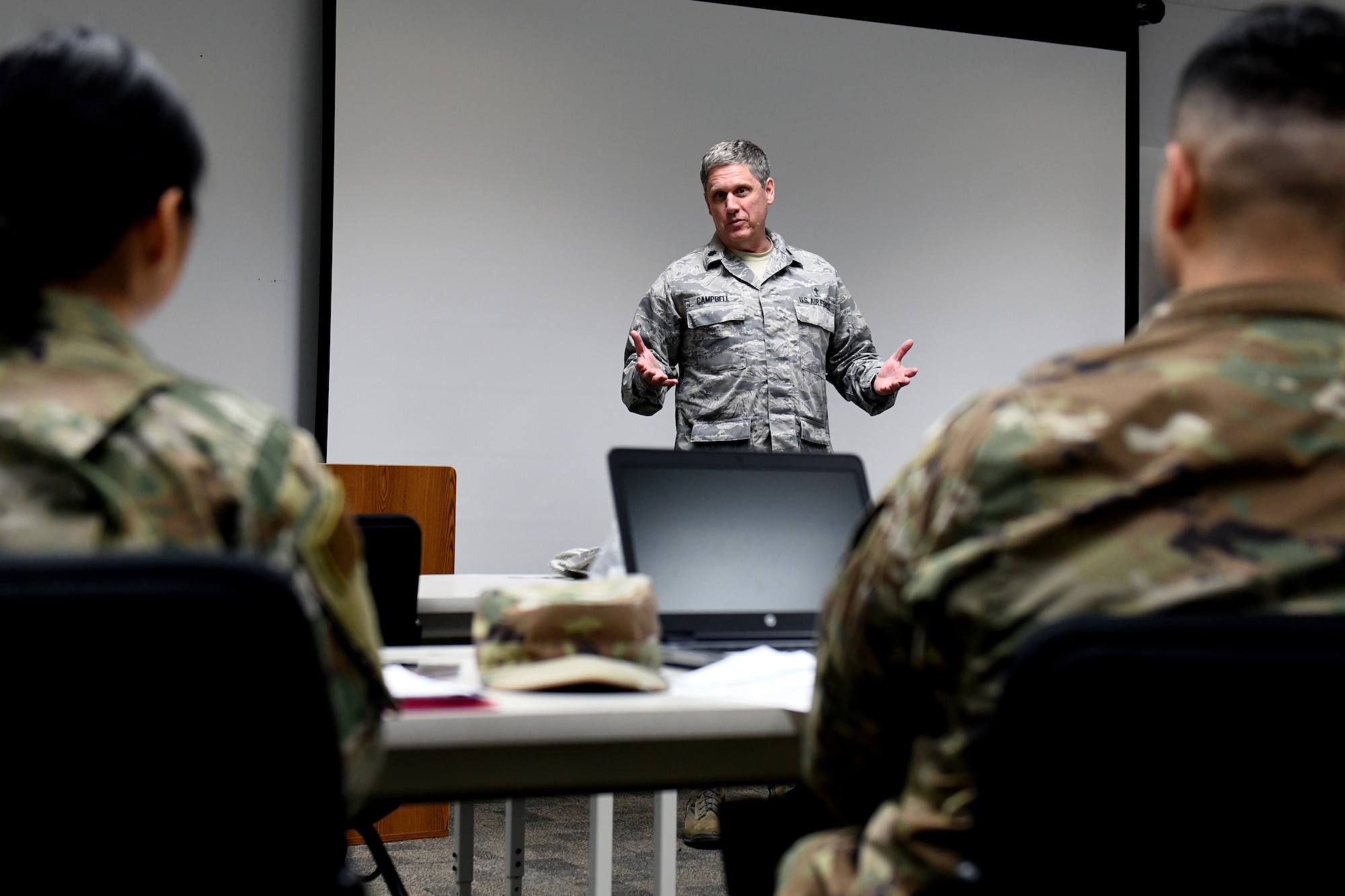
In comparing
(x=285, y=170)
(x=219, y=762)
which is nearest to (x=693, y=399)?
(x=285, y=170)

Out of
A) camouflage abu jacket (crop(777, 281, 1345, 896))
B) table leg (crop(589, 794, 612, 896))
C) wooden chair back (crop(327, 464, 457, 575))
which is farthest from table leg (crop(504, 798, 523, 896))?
camouflage abu jacket (crop(777, 281, 1345, 896))

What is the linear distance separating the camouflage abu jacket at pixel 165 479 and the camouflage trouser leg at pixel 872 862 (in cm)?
31

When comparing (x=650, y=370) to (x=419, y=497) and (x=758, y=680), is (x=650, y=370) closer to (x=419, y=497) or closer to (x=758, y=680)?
(x=419, y=497)

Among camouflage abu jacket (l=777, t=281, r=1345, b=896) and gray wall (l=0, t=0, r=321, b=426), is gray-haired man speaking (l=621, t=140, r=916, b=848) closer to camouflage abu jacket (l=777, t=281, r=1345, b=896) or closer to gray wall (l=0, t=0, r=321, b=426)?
gray wall (l=0, t=0, r=321, b=426)

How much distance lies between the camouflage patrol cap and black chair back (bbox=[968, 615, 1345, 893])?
55 centimetres

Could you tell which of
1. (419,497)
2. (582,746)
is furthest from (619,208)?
(582,746)

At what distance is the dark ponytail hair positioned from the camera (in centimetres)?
83

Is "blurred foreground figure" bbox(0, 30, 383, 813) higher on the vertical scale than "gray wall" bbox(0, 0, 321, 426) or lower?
lower

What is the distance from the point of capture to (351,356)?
4.20m

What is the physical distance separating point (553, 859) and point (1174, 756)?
274cm

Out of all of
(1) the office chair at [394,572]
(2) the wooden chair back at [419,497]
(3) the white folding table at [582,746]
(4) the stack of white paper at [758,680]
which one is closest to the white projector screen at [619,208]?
(2) the wooden chair back at [419,497]

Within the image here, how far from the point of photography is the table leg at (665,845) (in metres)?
2.39

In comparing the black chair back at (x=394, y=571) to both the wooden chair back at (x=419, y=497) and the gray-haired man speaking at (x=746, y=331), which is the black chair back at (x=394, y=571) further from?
the gray-haired man speaking at (x=746, y=331)

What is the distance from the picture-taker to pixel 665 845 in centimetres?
242
